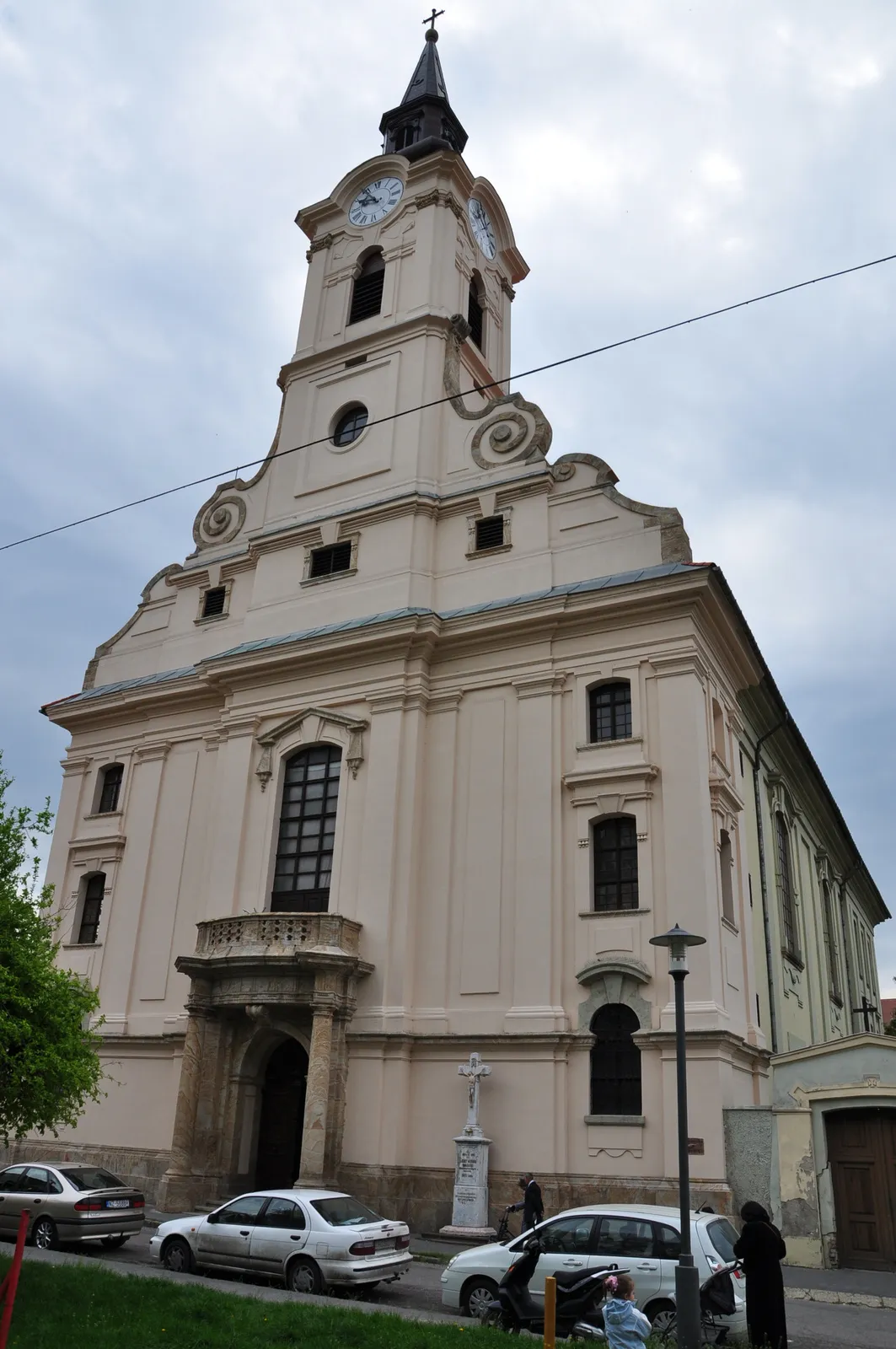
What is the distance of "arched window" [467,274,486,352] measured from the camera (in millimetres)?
34219

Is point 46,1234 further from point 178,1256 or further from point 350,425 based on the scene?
point 350,425

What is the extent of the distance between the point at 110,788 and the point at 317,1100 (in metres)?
13.0

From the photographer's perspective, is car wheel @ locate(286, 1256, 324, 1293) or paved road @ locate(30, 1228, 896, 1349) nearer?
paved road @ locate(30, 1228, 896, 1349)

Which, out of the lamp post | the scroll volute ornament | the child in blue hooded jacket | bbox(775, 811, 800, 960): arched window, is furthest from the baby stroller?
the scroll volute ornament

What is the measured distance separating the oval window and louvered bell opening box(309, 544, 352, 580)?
333cm

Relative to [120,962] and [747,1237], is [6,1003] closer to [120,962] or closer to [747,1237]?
[747,1237]

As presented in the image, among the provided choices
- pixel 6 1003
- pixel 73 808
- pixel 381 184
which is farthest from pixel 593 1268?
pixel 381 184

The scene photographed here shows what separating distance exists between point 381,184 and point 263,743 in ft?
60.4

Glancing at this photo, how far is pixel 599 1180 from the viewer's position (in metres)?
20.2

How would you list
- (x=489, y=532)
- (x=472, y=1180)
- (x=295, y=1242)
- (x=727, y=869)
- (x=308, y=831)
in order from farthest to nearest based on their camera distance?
(x=489, y=532), (x=308, y=831), (x=727, y=869), (x=472, y=1180), (x=295, y=1242)

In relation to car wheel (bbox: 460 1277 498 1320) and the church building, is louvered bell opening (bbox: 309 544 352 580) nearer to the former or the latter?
the church building

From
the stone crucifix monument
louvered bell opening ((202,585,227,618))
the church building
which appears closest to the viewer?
the stone crucifix monument

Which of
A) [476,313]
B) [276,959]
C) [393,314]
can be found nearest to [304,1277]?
[276,959]

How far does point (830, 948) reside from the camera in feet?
124
